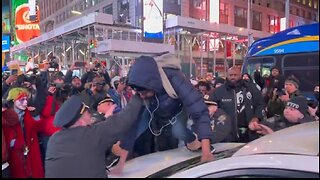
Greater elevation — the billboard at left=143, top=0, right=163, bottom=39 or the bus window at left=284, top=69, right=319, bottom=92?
the billboard at left=143, top=0, right=163, bottom=39

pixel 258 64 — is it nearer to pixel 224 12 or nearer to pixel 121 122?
pixel 224 12

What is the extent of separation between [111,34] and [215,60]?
3176 mm

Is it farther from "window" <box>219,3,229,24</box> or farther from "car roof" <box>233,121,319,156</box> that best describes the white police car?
"window" <box>219,3,229,24</box>

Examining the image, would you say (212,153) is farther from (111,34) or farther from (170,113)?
(111,34)

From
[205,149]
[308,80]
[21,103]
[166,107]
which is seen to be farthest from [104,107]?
[308,80]

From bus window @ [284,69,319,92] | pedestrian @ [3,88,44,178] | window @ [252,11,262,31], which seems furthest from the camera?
window @ [252,11,262,31]

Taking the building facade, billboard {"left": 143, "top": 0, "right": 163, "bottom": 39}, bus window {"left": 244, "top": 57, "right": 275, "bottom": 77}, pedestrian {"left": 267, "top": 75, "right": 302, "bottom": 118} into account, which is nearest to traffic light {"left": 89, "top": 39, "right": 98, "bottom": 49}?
the building facade

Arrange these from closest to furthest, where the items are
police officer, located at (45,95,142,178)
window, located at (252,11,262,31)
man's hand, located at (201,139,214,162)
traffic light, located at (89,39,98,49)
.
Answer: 1. police officer, located at (45,95,142,178)
2. man's hand, located at (201,139,214,162)
3. traffic light, located at (89,39,98,49)
4. window, located at (252,11,262,31)

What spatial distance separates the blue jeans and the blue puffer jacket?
10 cm

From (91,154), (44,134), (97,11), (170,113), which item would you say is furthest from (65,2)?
(91,154)

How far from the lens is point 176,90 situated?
2623 millimetres

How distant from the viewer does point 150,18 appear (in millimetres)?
4953

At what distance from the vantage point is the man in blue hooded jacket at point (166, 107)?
94.7 inches

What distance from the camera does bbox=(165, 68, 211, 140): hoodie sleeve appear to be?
98.7 inches
